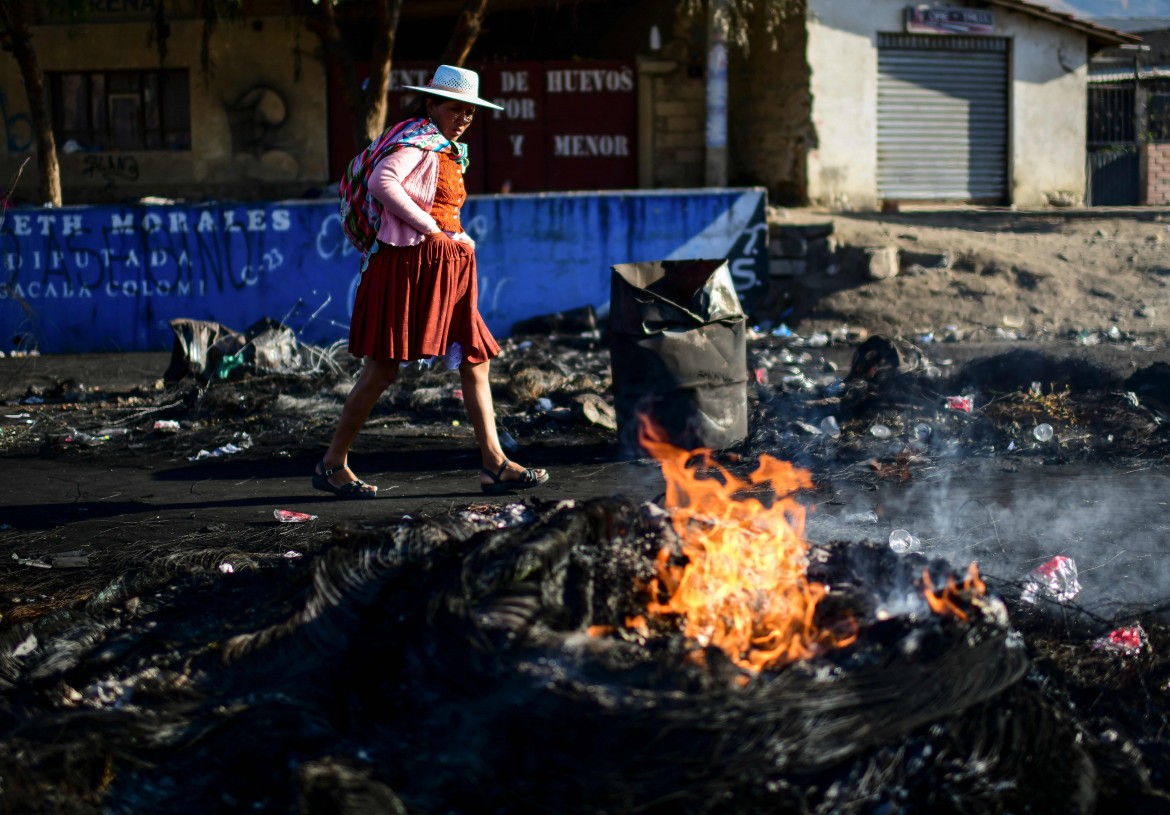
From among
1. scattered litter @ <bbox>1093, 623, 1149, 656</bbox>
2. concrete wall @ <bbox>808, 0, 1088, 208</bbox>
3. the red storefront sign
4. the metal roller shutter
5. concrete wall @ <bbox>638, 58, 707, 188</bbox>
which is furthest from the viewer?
the red storefront sign

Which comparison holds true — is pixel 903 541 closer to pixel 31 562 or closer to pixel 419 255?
pixel 419 255

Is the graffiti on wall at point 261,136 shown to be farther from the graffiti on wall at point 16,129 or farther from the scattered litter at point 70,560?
the scattered litter at point 70,560

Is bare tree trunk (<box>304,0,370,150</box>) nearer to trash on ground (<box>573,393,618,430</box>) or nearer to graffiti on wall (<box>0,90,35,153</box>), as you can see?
graffiti on wall (<box>0,90,35,153</box>)

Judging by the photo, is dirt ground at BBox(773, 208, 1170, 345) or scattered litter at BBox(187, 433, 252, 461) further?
dirt ground at BBox(773, 208, 1170, 345)

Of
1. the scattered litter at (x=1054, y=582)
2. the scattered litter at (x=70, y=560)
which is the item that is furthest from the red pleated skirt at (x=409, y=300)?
the scattered litter at (x=1054, y=582)

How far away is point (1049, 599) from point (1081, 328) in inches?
338

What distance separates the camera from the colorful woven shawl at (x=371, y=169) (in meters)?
5.26

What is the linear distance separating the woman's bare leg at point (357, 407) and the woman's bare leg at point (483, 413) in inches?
13.8

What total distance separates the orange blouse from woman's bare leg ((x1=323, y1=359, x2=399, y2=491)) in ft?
2.26

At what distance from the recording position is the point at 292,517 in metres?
5.38

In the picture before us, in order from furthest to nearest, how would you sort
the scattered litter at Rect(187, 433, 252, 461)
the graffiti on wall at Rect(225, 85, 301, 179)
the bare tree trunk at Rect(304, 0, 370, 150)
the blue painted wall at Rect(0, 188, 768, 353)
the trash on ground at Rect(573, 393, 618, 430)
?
1. the graffiti on wall at Rect(225, 85, 301, 179)
2. the bare tree trunk at Rect(304, 0, 370, 150)
3. the blue painted wall at Rect(0, 188, 768, 353)
4. the trash on ground at Rect(573, 393, 618, 430)
5. the scattered litter at Rect(187, 433, 252, 461)

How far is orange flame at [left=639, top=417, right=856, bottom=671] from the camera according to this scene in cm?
295

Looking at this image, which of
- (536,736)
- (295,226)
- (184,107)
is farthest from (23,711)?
(184,107)

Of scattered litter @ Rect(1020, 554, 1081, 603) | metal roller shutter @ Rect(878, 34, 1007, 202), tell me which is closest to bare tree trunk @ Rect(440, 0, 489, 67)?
metal roller shutter @ Rect(878, 34, 1007, 202)
